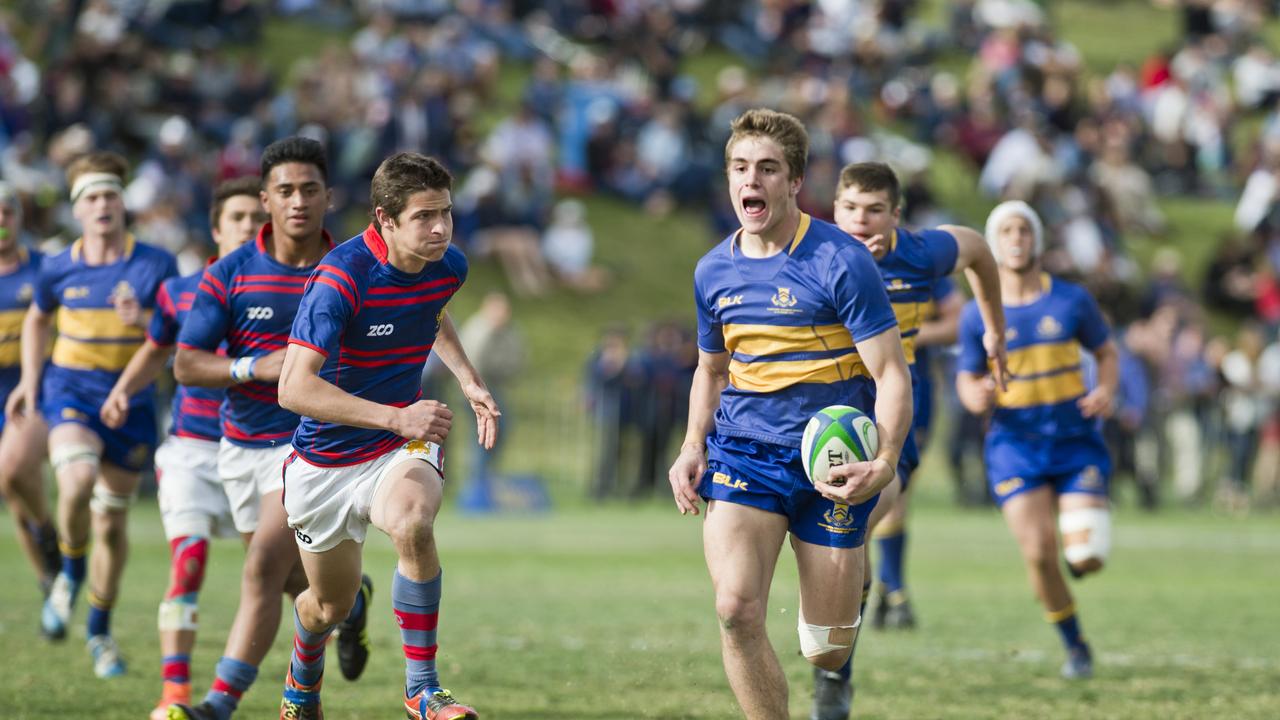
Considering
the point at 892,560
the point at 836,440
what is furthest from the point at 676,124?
the point at 836,440

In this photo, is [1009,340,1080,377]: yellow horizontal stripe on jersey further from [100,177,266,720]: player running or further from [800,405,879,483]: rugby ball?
[100,177,266,720]: player running

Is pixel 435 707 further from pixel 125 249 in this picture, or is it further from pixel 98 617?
pixel 125 249

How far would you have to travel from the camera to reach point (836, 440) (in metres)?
5.68

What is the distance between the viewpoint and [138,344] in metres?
9.35

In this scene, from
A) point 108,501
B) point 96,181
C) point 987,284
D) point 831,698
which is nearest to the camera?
point 831,698

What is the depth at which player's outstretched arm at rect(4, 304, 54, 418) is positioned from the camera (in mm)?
9242

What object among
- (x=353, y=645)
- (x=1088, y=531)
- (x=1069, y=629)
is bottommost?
(x=353, y=645)

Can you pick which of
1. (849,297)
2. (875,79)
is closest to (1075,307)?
(849,297)

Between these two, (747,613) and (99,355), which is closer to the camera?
(747,613)

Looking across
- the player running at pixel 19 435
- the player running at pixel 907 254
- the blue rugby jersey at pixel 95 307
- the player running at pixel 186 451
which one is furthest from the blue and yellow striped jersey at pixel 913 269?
the player running at pixel 19 435

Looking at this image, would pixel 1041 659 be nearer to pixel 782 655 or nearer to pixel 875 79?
pixel 782 655

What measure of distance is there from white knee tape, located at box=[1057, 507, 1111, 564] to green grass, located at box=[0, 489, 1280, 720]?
632 mm

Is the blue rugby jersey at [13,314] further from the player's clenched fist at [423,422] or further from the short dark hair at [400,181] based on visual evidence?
the player's clenched fist at [423,422]

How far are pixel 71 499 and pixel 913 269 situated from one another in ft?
15.6
